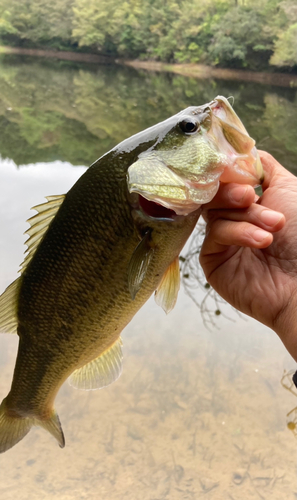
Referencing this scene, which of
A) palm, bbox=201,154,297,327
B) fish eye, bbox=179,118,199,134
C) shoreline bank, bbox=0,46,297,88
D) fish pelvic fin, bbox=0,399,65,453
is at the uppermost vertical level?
fish eye, bbox=179,118,199,134

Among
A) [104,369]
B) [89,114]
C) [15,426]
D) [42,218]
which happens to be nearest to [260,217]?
[42,218]

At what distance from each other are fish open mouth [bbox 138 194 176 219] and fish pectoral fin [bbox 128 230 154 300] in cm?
7

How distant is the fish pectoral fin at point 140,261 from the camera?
1354mm

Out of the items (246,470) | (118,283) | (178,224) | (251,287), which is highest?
(178,224)

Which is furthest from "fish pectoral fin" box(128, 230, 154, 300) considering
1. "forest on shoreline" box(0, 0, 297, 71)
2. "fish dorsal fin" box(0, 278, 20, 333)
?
"forest on shoreline" box(0, 0, 297, 71)

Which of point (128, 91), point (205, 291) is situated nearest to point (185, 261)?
point (205, 291)

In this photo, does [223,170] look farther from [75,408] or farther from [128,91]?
[128,91]

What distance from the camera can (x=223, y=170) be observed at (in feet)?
4.19

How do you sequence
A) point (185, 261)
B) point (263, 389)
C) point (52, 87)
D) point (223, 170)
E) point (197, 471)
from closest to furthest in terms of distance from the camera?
point (223, 170), point (197, 471), point (263, 389), point (185, 261), point (52, 87)

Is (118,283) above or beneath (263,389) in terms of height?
above

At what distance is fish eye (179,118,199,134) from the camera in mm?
1315

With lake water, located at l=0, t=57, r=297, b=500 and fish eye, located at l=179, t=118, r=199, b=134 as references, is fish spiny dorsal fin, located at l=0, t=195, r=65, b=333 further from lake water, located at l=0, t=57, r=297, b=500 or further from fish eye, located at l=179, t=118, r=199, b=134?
lake water, located at l=0, t=57, r=297, b=500

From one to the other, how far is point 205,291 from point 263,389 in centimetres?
158

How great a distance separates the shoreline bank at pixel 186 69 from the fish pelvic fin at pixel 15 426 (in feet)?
95.6
